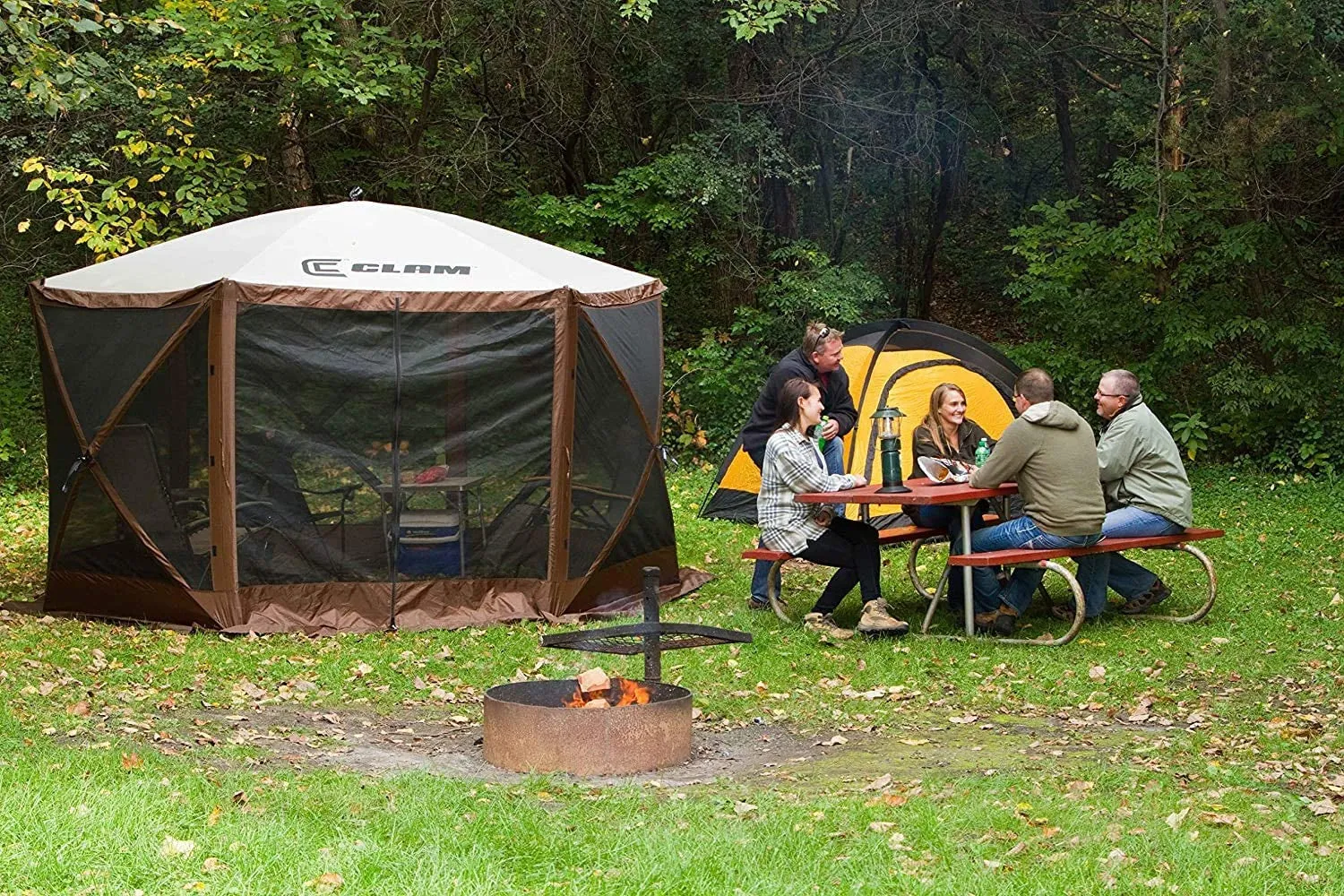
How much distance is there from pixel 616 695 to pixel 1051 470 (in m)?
2.91

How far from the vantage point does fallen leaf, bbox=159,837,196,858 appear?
13.9 ft

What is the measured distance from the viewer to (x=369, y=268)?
8.61 m

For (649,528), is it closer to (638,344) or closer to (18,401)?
(638,344)

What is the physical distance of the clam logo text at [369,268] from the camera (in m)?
8.53

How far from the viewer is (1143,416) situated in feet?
27.1

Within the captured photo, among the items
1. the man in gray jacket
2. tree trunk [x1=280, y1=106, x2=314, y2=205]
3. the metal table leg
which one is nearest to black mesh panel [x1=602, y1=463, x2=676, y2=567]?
the metal table leg

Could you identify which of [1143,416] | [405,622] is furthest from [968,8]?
[405,622]

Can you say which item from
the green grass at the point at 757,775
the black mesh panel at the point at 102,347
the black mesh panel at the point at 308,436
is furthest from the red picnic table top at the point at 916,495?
the black mesh panel at the point at 102,347

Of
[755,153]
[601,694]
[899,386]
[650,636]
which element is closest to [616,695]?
[601,694]

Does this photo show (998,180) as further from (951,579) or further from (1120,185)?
(951,579)

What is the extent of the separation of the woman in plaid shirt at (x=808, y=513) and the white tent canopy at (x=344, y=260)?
5.43 feet

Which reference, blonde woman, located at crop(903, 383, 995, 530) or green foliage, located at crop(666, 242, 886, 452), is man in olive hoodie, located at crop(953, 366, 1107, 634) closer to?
blonde woman, located at crop(903, 383, 995, 530)

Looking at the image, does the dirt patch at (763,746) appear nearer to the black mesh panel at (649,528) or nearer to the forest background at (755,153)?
the black mesh panel at (649,528)

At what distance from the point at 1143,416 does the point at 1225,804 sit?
3614 mm
